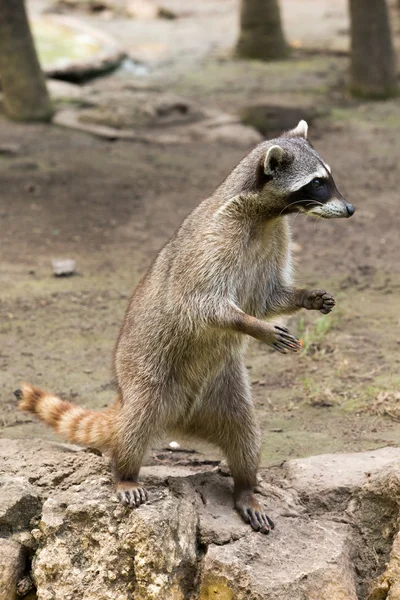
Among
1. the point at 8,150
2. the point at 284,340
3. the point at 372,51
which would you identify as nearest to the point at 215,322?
the point at 284,340

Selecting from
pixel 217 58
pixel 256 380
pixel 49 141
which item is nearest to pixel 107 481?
pixel 256 380

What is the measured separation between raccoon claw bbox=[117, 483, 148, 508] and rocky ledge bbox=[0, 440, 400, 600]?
0.03 metres

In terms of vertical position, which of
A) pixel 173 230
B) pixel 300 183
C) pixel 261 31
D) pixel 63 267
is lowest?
pixel 261 31

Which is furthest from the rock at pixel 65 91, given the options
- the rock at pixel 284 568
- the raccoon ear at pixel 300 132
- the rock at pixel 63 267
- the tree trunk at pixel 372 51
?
the rock at pixel 284 568

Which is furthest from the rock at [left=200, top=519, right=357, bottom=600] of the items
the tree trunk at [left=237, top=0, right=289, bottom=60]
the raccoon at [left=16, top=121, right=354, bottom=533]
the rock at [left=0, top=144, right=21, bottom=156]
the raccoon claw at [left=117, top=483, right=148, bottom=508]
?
the tree trunk at [left=237, top=0, right=289, bottom=60]

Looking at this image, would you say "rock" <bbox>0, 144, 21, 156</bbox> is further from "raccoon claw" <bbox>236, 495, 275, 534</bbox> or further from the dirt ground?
"raccoon claw" <bbox>236, 495, 275, 534</bbox>

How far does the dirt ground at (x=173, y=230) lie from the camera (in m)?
5.62

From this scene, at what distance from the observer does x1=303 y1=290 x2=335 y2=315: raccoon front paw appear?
172 inches

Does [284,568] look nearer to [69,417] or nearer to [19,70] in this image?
[69,417]

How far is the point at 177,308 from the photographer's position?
4430 mm

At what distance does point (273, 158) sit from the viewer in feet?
14.3

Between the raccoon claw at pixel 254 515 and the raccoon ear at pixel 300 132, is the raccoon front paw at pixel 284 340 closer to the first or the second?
the raccoon claw at pixel 254 515

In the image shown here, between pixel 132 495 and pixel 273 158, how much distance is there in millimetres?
1687

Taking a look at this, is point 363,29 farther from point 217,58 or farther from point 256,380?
point 256,380
